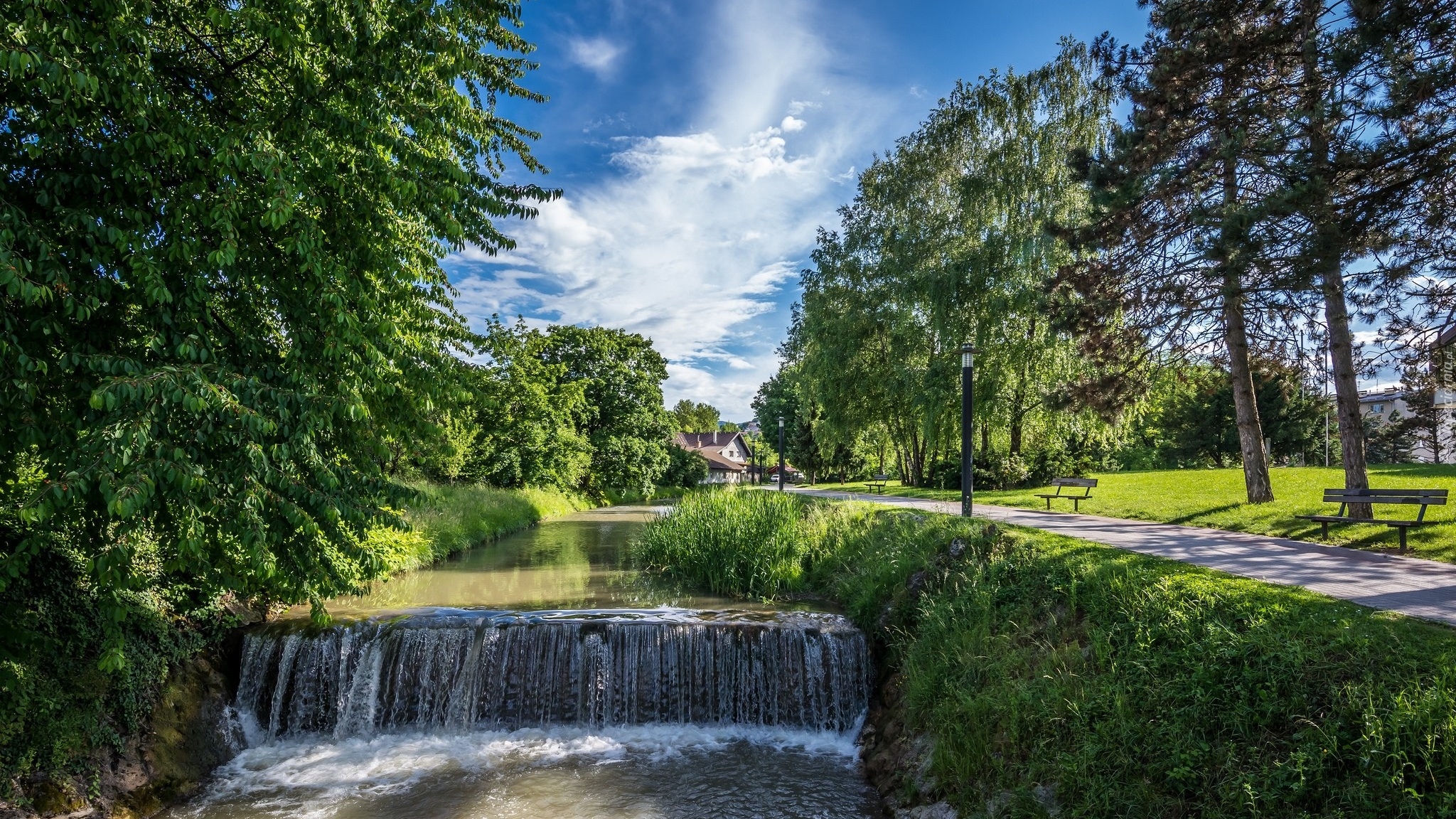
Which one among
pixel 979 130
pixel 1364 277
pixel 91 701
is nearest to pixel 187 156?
pixel 91 701

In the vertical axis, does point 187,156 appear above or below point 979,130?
below

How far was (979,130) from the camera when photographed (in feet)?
74.9

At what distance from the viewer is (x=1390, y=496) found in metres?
9.48

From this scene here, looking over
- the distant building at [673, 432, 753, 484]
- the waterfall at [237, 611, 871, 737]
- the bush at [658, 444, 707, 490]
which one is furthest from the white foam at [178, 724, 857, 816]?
the distant building at [673, 432, 753, 484]

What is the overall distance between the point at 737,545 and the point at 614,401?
26.3 metres

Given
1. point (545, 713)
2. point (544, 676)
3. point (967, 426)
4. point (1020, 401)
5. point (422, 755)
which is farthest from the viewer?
point (1020, 401)

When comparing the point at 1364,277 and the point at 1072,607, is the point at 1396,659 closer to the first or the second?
the point at 1072,607

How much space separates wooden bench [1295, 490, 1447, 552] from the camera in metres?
8.86

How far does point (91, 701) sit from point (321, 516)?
3.47 meters

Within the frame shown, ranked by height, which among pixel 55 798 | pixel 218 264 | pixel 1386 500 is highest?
pixel 218 264

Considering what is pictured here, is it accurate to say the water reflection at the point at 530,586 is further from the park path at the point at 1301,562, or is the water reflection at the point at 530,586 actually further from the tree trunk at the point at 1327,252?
the tree trunk at the point at 1327,252

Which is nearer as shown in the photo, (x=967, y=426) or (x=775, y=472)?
(x=967, y=426)

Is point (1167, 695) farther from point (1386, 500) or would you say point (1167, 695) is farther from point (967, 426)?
point (967, 426)

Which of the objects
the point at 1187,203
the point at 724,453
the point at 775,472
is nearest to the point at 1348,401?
the point at 1187,203
